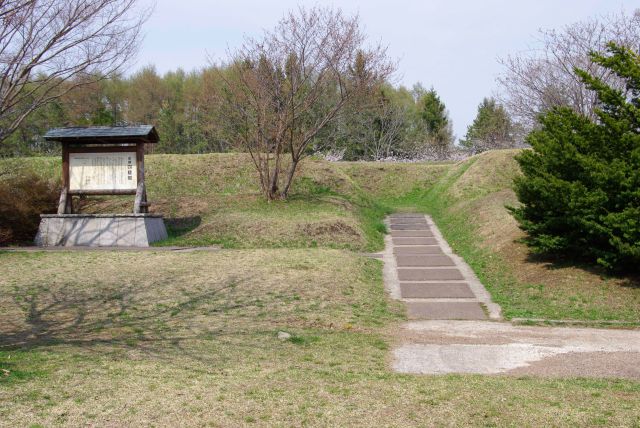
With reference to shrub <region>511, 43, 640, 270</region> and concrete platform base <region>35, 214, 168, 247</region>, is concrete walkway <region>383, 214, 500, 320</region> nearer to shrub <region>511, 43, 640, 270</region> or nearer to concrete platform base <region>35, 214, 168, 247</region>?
shrub <region>511, 43, 640, 270</region>

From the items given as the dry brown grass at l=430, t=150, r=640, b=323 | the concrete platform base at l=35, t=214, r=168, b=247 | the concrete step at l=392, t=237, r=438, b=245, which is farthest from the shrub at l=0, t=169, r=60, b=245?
the dry brown grass at l=430, t=150, r=640, b=323

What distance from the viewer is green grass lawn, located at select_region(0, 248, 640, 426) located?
15.7 feet

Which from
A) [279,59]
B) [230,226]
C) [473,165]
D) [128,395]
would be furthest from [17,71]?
[473,165]

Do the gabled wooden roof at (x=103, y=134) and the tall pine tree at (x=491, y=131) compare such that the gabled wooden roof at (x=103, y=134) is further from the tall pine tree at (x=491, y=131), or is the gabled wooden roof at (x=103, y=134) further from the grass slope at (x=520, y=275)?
the tall pine tree at (x=491, y=131)

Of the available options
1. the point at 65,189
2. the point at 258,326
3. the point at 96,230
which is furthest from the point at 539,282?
the point at 65,189

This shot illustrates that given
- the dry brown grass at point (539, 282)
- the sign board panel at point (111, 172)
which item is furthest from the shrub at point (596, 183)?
the sign board panel at point (111, 172)

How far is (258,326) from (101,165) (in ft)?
32.7

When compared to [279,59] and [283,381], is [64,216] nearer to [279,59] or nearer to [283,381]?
[279,59]

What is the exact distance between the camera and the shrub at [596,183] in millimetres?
10477

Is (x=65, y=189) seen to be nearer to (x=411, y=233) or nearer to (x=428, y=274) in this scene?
(x=428, y=274)

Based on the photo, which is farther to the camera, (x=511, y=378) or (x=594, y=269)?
(x=594, y=269)

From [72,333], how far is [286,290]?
4022 mm

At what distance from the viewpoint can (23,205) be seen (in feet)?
56.5

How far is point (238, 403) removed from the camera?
5059 millimetres
